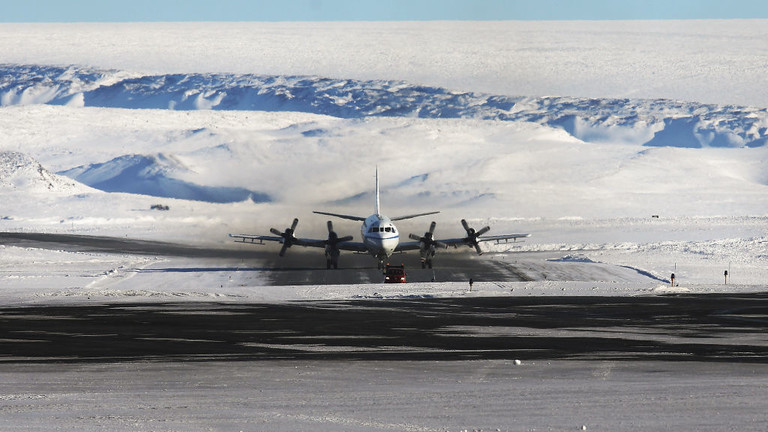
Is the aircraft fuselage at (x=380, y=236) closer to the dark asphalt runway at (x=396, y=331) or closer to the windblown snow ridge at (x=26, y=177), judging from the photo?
the dark asphalt runway at (x=396, y=331)

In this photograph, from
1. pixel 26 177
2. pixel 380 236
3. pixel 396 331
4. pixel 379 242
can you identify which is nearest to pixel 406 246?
pixel 379 242

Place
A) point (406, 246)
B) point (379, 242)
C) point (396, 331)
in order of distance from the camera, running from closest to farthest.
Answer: point (396, 331)
point (379, 242)
point (406, 246)

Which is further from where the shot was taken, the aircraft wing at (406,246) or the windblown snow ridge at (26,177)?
the windblown snow ridge at (26,177)

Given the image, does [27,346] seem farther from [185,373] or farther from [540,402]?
[540,402]

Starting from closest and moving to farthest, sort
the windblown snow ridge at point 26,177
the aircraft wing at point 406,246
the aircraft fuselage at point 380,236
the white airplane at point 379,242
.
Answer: the aircraft fuselage at point 380,236 < the white airplane at point 379,242 < the aircraft wing at point 406,246 < the windblown snow ridge at point 26,177

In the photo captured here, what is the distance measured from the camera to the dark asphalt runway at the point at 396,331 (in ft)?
107

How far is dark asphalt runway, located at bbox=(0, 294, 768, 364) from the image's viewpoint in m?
32.7

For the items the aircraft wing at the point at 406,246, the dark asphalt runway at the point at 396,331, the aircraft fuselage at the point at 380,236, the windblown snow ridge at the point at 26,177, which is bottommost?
the windblown snow ridge at the point at 26,177

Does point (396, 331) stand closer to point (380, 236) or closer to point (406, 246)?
point (380, 236)

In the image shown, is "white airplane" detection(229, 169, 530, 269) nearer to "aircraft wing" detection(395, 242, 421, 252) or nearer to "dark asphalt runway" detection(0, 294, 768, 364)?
"aircraft wing" detection(395, 242, 421, 252)

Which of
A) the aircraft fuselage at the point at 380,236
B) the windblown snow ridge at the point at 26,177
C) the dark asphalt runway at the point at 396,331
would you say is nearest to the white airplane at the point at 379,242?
the aircraft fuselage at the point at 380,236

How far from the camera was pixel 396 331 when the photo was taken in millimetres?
40219

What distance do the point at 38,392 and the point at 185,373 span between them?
4221 mm

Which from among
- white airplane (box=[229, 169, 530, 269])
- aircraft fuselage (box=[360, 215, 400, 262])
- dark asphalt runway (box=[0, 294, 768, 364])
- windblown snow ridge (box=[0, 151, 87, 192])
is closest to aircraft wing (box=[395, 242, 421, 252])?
white airplane (box=[229, 169, 530, 269])
